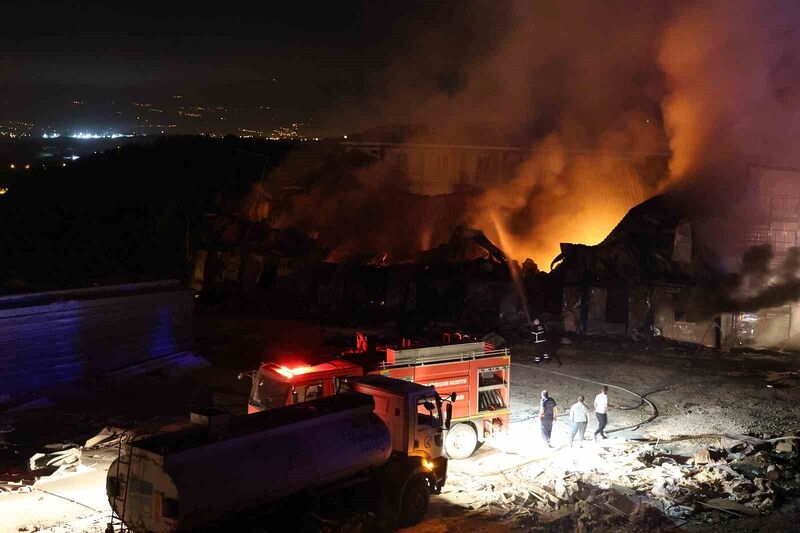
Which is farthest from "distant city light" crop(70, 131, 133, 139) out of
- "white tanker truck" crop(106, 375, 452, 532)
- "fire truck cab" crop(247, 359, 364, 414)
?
"white tanker truck" crop(106, 375, 452, 532)

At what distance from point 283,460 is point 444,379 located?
4938 mm

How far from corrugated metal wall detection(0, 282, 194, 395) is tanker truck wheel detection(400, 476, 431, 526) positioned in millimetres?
9935

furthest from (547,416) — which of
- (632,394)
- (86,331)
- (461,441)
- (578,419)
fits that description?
(86,331)

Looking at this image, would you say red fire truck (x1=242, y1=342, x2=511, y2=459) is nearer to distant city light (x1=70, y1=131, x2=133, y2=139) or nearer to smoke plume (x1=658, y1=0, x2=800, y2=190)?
smoke plume (x1=658, y1=0, x2=800, y2=190)

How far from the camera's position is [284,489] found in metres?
8.02

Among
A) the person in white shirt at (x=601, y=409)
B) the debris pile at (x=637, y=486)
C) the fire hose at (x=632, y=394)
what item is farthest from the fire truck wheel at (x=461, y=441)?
the fire hose at (x=632, y=394)

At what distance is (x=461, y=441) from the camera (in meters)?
12.4

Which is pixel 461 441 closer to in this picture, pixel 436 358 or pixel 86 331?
pixel 436 358

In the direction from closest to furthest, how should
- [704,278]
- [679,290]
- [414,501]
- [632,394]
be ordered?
1. [414,501]
2. [632,394]
3. [679,290]
4. [704,278]

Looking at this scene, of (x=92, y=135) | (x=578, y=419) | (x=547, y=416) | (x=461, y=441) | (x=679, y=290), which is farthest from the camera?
(x=92, y=135)

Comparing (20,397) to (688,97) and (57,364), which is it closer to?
(57,364)

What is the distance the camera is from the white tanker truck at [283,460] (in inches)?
→ 288

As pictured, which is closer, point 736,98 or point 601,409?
point 601,409

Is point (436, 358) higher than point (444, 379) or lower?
higher
